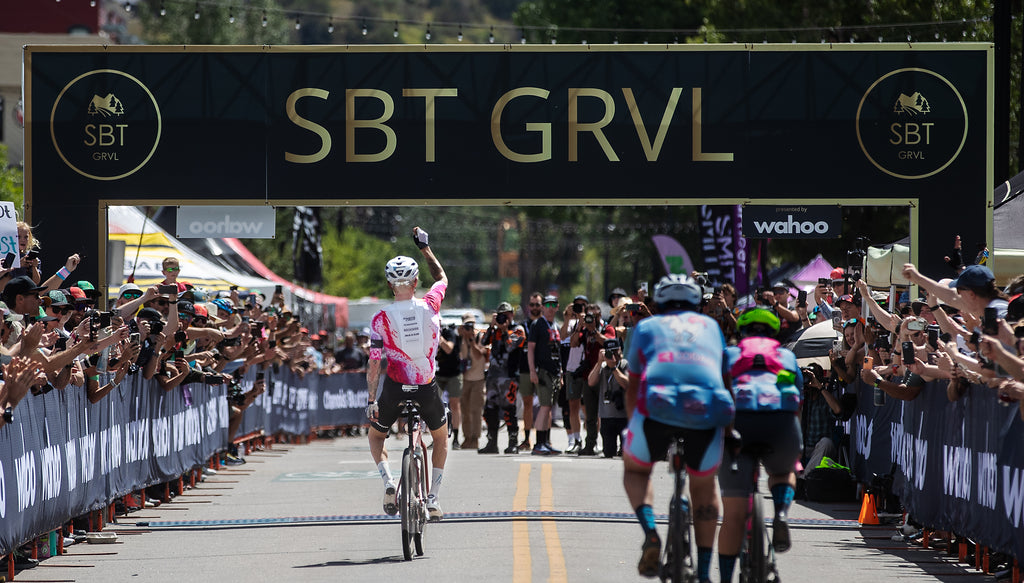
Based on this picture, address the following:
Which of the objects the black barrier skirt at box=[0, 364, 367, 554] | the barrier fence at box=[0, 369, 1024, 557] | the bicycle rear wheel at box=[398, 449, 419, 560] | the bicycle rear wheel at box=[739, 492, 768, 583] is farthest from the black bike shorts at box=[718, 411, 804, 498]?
the black barrier skirt at box=[0, 364, 367, 554]

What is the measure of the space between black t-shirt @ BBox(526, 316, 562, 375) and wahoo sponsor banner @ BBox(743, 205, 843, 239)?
16.5 ft

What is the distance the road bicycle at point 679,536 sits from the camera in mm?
7945

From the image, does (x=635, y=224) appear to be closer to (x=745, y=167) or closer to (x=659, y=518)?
(x=745, y=167)

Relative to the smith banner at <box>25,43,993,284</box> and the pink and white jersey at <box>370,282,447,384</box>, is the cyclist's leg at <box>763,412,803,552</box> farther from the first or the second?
the smith banner at <box>25,43,993,284</box>

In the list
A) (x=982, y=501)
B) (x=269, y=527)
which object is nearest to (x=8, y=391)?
(x=269, y=527)

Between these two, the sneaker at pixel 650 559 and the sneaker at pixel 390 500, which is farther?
the sneaker at pixel 390 500

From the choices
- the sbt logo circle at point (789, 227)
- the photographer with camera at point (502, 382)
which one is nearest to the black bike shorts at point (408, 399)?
the sbt logo circle at point (789, 227)

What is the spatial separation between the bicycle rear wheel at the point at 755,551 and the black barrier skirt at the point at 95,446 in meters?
4.79

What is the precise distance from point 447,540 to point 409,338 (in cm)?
173

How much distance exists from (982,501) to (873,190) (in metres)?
8.13

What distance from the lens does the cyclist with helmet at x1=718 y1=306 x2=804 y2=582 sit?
8375 millimetres

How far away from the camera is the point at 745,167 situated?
58.6 feet

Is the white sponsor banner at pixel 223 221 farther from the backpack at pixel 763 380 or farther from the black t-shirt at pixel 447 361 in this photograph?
the backpack at pixel 763 380

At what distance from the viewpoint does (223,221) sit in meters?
18.2
